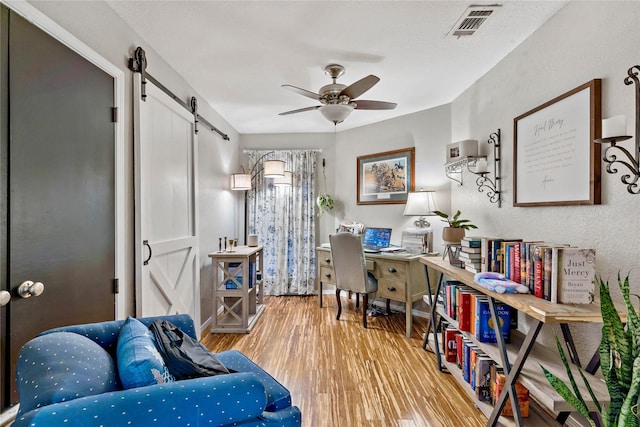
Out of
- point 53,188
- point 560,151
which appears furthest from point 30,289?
point 560,151

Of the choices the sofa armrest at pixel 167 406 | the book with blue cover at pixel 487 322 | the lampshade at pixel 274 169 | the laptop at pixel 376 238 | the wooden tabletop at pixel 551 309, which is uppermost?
the lampshade at pixel 274 169

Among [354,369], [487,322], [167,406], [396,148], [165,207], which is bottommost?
[354,369]

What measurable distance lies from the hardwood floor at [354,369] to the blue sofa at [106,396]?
1.06m

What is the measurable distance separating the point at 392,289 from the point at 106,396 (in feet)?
9.43

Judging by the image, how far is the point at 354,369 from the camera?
8.29ft

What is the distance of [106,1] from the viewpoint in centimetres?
182

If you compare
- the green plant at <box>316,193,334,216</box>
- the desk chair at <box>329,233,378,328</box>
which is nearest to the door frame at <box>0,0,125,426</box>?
the desk chair at <box>329,233,378,328</box>

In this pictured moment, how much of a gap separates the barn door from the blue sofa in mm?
1112

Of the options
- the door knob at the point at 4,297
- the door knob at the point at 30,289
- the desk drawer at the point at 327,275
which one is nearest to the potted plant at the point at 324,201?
the desk drawer at the point at 327,275

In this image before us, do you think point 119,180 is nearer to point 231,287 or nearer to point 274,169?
point 231,287

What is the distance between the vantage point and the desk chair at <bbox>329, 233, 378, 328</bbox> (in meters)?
3.37

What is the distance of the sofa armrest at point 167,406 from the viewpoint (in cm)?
79

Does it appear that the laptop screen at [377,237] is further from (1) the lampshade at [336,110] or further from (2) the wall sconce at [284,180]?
(1) the lampshade at [336,110]

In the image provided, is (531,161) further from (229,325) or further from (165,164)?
(229,325)
